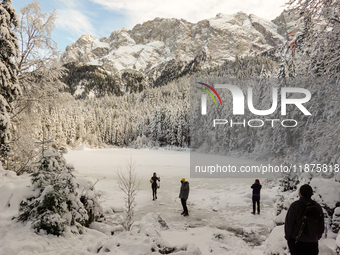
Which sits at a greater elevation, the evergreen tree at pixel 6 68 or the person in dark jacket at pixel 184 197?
the evergreen tree at pixel 6 68

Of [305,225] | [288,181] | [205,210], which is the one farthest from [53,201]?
[288,181]

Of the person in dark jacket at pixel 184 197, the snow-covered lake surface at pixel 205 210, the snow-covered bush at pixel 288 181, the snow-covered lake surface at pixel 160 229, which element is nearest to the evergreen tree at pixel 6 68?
the snow-covered lake surface at pixel 160 229

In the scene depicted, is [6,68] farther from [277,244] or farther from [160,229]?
[277,244]

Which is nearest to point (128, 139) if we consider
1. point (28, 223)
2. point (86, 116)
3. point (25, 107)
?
point (86, 116)

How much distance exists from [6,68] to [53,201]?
19.5 ft

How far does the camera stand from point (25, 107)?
421 inches

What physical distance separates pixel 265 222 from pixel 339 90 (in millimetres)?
5701

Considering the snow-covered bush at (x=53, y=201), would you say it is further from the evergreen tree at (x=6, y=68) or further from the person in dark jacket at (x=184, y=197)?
the person in dark jacket at (x=184, y=197)

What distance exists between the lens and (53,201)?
224 inches

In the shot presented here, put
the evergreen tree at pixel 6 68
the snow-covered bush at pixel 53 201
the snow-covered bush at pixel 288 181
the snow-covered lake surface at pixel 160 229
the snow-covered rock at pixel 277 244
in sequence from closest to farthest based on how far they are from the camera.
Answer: the snow-covered rock at pixel 277 244 < the snow-covered lake surface at pixel 160 229 < the snow-covered bush at pixel 53 201 < the evergreen tree at pixel 6 68 < the snow-covered bush at pixel 288 181

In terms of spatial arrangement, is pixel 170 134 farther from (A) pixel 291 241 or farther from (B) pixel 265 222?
(A) pixel 291 241

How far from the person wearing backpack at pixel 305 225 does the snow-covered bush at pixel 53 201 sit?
5548 mm

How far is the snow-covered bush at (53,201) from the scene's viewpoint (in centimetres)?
557

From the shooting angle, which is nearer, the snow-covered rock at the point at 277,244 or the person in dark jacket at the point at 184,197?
the snow-covered rock at the point at 277,244
